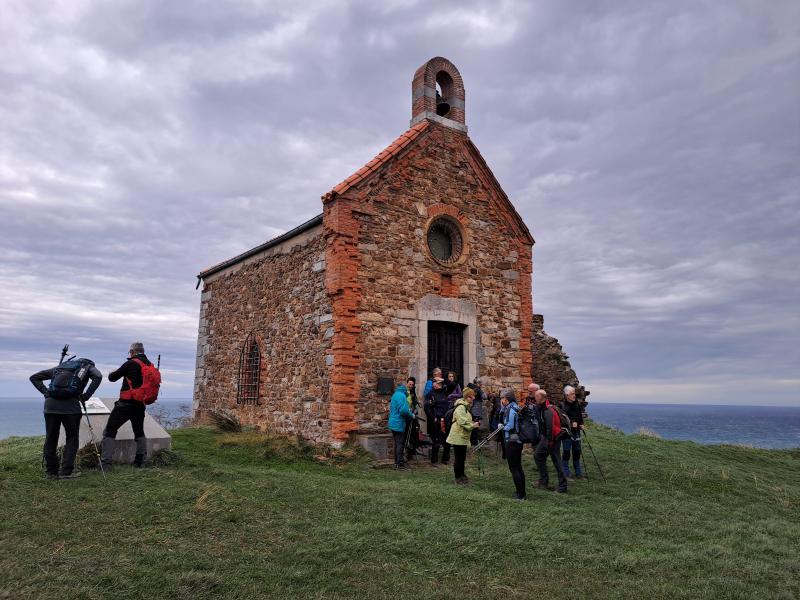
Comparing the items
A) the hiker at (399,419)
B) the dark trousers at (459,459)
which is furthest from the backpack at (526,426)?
the hiker at (399,419)

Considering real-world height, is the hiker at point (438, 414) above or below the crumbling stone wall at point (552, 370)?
below

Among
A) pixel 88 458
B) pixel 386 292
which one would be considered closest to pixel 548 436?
pixel 386 292

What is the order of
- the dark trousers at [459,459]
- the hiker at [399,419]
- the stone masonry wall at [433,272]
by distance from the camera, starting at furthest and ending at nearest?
the stone masonry wall at [433,272]
the hiker at [399,419]
the dark trousers at [459,459]

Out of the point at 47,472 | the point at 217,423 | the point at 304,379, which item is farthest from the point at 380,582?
the point at 217,423

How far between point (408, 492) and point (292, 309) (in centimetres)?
621

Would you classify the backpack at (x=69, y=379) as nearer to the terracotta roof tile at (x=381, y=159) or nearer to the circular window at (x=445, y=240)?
the terracotta roof tile at (x=381, y=159)

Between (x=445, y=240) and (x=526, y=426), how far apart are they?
246 inches

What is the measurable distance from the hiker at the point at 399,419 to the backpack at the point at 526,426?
2.46m

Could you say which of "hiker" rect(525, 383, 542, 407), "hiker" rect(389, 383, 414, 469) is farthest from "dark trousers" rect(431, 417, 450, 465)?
"hiker" rect(525, 383, 542, 407)

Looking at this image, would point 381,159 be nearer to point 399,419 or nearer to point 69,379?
point 399,419

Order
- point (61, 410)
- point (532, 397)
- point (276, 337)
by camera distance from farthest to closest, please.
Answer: point (276, 337) → point (532, 397) → point (61, 410)

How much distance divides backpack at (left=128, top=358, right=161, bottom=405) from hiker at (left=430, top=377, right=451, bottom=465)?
17.7 ft

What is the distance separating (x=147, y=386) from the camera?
8.27 meters

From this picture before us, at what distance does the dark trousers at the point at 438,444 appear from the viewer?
11281 mm
